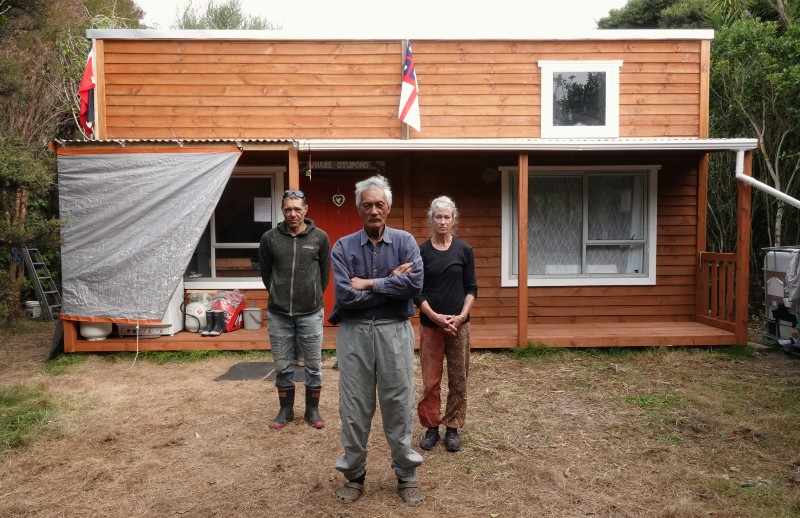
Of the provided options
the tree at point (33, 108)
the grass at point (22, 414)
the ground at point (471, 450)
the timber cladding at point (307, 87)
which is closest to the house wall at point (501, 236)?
the timber cladding at point (307, 87)

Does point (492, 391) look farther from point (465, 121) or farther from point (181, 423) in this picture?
point (465, 121)

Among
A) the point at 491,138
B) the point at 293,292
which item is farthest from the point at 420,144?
the point at 293,292

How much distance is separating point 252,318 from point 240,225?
51.3 inches

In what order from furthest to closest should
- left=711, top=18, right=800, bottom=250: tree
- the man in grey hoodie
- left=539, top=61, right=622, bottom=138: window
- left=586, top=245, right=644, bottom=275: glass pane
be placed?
left=711, top=18, right=800, bottom=250: tree, left=586, top=245, right=644, bottom=275: glass pane, left=539, top=61, right=622, bottom=138: window, the man in grey hoodie

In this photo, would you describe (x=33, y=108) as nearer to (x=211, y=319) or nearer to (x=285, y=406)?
(x=211, y=319)

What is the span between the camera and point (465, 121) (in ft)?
27.6

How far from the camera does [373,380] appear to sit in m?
3.39

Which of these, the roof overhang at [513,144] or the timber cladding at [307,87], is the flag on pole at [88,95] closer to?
the timber cladding at [307,87]

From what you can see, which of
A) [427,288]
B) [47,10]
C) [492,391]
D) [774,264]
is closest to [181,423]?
[427,288]

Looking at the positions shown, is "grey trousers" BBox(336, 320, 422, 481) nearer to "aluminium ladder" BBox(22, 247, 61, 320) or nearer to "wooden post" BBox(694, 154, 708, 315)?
"wooden post" BBox(694, 154, 708, 315)

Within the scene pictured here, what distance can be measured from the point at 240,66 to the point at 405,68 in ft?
7.12

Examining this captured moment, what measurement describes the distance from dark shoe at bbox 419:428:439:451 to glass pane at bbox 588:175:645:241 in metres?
5.19

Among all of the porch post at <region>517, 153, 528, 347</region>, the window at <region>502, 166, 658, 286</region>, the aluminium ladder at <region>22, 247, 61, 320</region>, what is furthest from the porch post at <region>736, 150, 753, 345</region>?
the aluminium ladder at <region>22, 247, 61, 320</region>

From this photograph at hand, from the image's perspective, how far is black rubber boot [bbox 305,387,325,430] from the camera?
4.86m
